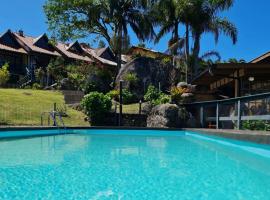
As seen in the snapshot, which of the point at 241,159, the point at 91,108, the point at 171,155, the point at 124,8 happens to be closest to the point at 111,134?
the point at 91,108

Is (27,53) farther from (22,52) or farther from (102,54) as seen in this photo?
(102,54)

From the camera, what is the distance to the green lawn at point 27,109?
53.6 feet

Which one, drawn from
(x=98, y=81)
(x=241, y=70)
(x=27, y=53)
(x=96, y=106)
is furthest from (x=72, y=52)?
(x=241, y=70)

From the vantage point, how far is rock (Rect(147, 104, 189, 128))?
54.8 feet

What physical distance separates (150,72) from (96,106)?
853 cm

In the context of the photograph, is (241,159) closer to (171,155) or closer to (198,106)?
(171,155)

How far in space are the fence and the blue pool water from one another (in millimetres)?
1028

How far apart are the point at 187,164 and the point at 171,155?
1.50 metres

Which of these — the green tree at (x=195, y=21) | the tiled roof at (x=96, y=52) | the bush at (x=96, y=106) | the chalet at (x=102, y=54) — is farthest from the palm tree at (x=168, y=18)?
the chalet at (x=102, y=54)

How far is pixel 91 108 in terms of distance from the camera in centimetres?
1733

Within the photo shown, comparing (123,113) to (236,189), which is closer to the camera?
(236,189)

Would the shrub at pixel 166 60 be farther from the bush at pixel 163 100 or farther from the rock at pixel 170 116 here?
the rock at pixel 170 116

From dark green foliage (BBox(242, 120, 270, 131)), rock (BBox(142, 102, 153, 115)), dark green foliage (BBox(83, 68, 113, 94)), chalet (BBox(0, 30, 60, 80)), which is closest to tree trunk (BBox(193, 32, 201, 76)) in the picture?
dark green foliage (BBox(83, 68, 113, 94))

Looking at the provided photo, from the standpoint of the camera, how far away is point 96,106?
683 inches
